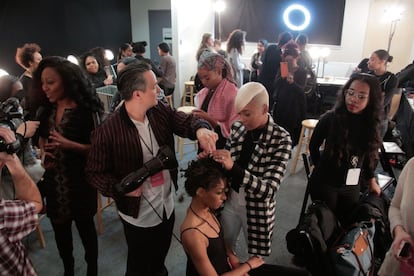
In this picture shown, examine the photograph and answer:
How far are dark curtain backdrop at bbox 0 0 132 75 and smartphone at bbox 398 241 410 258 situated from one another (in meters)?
4.74

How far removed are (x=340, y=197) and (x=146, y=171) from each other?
132 centimetres

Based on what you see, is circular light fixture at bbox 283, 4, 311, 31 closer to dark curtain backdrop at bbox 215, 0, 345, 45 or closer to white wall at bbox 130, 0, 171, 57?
dark curtain backdrop at bbox 215, 0, 345, 45

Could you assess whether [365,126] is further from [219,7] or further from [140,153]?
[219,7]

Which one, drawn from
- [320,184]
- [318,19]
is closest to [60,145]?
[320,184]

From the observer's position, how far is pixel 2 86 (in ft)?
6.60

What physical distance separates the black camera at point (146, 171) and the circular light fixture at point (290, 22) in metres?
5.81

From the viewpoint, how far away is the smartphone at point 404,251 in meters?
1.30

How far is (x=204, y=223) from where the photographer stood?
1.42 m

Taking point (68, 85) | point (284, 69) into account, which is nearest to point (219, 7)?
point (284, 69)

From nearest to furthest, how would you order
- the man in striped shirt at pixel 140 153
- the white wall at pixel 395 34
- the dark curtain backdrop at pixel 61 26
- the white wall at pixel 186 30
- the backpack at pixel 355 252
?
the man in striped shirt at pixel 140 153 < the backpack at pixel 355 252 < the dark curtain backdrop at pixel 61 26 < the white wall at pixel 186 30 < the white wall at pixel 395 34

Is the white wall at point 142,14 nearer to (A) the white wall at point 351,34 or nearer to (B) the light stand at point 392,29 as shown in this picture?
(A) the white wall at point 351,34

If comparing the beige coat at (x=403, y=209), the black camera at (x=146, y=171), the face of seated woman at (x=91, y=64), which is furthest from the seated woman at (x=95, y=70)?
the beige coat at (x=403, y=209)

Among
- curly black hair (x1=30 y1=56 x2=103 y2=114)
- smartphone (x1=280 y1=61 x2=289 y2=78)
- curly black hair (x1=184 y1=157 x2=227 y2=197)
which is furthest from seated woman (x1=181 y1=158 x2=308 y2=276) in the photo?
smartphone (x1=280 y1=61 x2=289 y2=78)

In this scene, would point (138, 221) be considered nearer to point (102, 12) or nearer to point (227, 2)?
point (102, 12)
